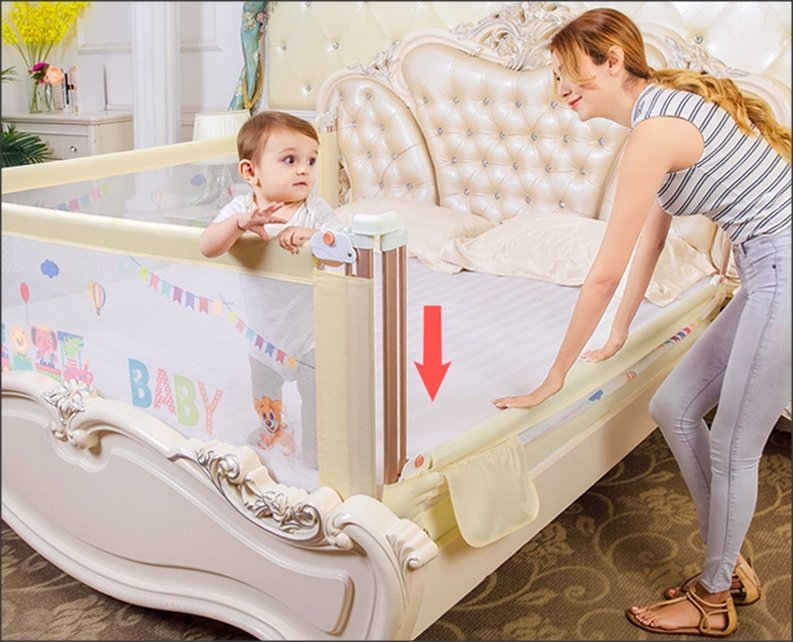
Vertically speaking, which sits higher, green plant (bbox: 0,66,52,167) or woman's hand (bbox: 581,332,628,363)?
green plant (bbox: 0,66,52,167)

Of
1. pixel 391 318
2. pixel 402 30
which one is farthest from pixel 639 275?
pixel 402 30

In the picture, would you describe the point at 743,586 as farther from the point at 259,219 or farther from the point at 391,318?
the point at 259,219

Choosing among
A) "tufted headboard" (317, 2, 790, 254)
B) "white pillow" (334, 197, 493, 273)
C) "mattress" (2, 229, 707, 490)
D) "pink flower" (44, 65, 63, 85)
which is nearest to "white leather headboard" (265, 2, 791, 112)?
"tufted headboard" (317, 2, 790, 254)

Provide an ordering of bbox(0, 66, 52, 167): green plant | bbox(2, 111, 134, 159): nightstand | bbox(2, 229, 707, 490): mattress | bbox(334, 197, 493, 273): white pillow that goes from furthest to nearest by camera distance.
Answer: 1. bbox(334, 197, 493, 273): white pillow
2. bbox(0, 66, 52, 167): green plant
3. bbox(2, 111, 134, 159): nightstand
4. bbox(2, 229, 707, 490): mattress

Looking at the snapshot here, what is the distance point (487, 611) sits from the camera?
1.92 m

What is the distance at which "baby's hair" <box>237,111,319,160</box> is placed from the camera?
5.04 feet

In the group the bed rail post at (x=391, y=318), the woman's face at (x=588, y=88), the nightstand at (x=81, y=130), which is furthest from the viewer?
the nightstand at (x=81, y=130)

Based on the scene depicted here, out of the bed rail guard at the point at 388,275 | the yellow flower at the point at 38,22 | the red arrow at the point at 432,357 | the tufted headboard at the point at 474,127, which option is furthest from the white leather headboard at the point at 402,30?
the bed rail guard at the point at 388,275

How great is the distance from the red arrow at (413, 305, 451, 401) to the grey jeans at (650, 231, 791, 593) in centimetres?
42

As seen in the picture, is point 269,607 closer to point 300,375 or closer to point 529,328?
point 300,375

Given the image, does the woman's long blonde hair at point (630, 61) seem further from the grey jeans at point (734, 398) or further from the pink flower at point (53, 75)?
the pink flower at point (53, 75)

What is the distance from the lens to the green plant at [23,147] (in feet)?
7.43

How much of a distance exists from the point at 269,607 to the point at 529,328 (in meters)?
1.00

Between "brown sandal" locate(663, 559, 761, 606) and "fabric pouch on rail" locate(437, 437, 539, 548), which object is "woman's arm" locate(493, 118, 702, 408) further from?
"brown sandal" locate(663, 559, 761, 606)
